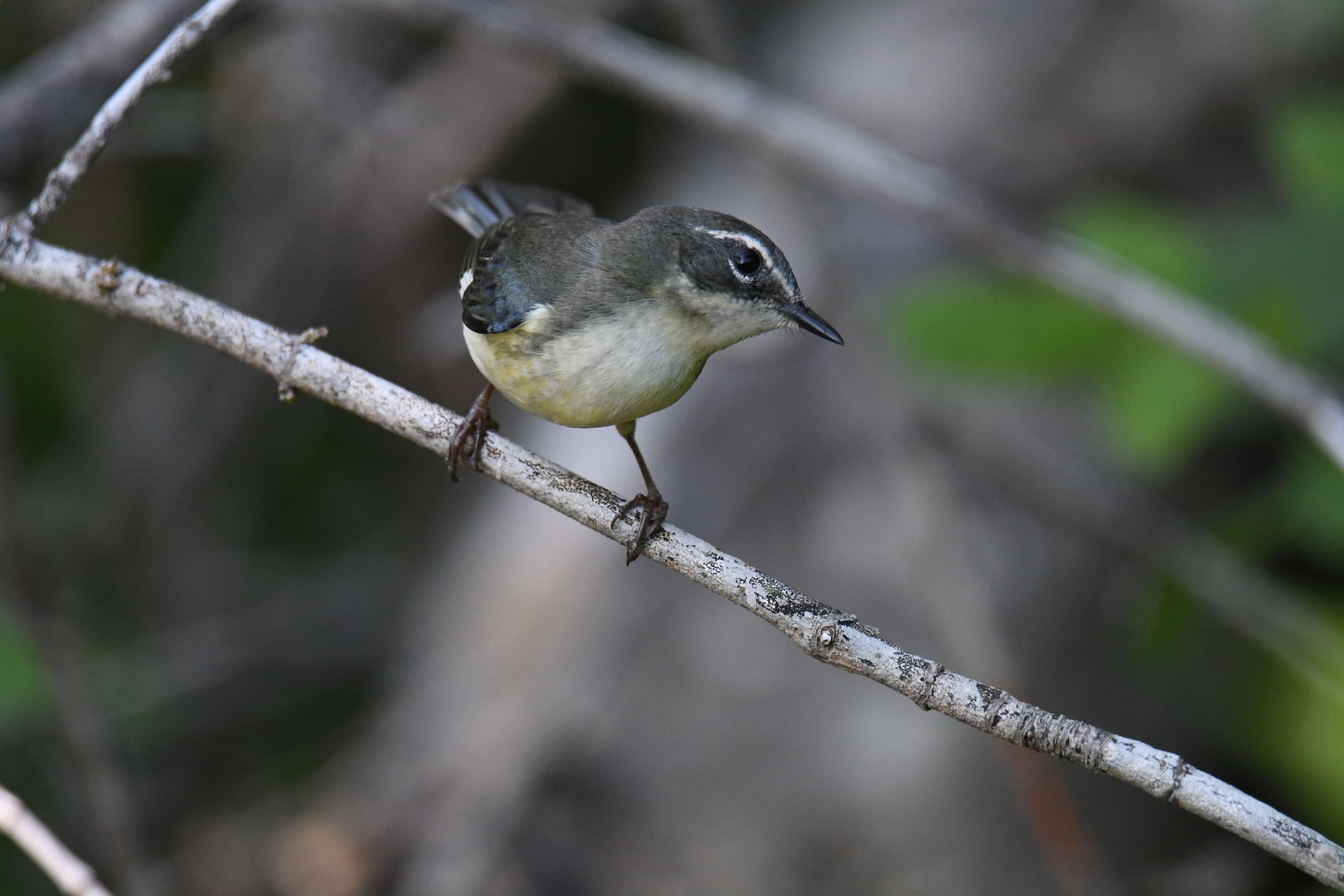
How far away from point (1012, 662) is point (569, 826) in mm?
2004

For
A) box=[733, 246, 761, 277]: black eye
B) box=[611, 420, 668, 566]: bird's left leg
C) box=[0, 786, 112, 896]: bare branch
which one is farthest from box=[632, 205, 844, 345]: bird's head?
box=[0, 786, 112, 896]: bare branch

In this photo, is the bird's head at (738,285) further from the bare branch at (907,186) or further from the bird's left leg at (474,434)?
the bare branch at (907,186)

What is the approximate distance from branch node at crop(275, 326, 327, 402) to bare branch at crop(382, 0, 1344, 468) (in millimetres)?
2349

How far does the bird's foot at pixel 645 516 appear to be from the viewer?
8.64ft

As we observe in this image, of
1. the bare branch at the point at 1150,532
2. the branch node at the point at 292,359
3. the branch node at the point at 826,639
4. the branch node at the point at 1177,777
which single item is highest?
the bare branch at the point at 1150,532

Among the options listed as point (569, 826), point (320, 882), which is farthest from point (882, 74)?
point (320, 882)

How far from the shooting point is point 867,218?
6137mm

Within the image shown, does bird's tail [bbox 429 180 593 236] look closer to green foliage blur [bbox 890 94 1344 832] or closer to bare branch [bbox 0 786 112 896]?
green foliage blur [bbox 890 94 1344 832]

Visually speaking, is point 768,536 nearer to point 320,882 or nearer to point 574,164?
point 320,882

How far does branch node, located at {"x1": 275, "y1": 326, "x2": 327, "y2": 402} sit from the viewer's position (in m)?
2.81

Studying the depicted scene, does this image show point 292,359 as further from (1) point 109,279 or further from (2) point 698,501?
(2) point 698,501

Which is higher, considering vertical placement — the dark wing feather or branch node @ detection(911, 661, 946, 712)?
the dark wing feather

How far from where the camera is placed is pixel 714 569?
8.18 ft

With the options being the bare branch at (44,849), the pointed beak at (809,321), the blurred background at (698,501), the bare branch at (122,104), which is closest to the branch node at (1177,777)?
the pointed beak at (809,321)
